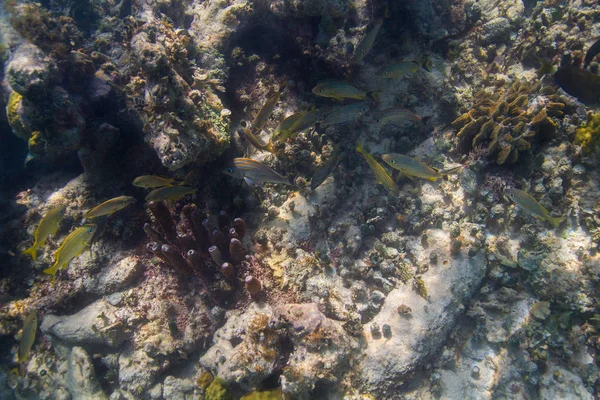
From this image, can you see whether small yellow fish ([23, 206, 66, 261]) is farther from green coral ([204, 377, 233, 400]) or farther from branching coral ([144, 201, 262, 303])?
green coral ([204, 377, 233, 400])

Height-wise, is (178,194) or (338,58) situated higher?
(338,58)

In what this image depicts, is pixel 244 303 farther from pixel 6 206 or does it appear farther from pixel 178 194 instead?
pixel 6 206

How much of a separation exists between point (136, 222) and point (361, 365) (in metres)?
4.25

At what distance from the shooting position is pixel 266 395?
3500 mm

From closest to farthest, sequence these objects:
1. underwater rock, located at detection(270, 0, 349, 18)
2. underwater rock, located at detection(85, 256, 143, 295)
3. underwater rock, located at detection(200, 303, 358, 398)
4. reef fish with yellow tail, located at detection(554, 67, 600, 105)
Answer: underwater rock, located at detection(200, 303, 358, 398) < reef fish with yellow tail, located at detection(554, 67, 600, 105) < underwater rock, located at detection(85, 256, 143, 295) < underwater rock, located at detection(270, 0, 349, 18)

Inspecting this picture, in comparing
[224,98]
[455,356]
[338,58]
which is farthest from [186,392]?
[338,58]

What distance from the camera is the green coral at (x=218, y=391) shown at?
352 cm

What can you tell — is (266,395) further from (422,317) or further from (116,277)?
(116,277)

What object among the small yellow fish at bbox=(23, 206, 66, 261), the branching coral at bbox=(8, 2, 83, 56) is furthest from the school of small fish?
the branching coral at bbox=(8, 2, 83, 56)

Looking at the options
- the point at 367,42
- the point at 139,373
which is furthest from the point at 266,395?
the point at 367,42

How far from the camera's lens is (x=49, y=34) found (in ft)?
20.9

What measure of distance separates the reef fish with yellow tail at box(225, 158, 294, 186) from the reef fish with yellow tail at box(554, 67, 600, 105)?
198 inches

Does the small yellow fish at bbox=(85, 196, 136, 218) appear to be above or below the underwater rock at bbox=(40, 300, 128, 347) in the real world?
above

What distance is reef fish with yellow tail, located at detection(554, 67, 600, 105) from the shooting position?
4602 mm
